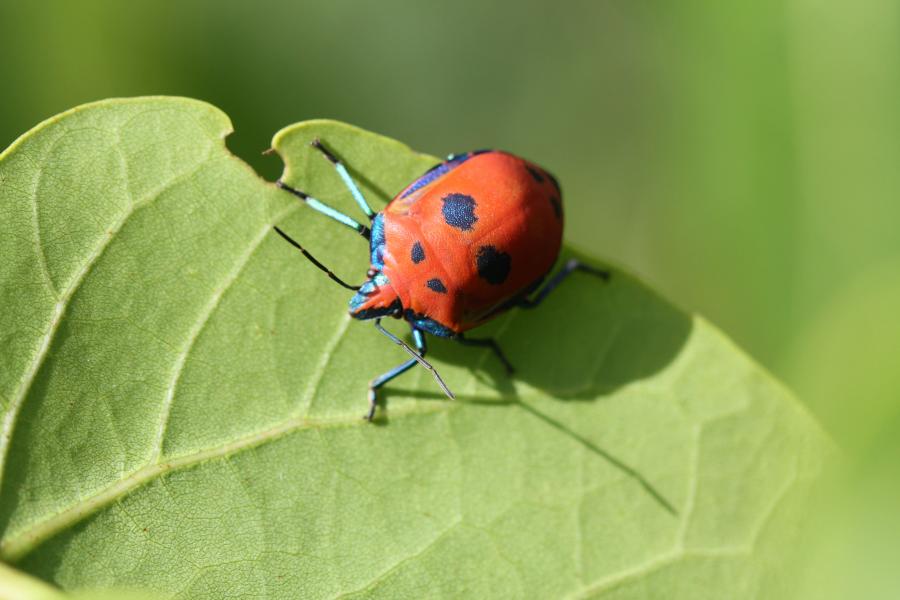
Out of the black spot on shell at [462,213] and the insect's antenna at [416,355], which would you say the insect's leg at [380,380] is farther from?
the black spot on shell at [462,213]

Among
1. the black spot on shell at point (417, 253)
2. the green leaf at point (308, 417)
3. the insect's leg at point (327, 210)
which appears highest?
the insect's leg at point (327, 210)

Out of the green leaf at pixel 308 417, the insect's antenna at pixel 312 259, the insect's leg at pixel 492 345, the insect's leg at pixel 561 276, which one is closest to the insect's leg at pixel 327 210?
the green leaf at pixel 308 417

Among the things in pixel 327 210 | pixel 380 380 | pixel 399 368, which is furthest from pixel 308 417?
pixel 327 210

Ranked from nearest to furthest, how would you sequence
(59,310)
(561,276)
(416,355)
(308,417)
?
1. (59,310)
2. (308,417)
3. (416,355)
4. (561,276)

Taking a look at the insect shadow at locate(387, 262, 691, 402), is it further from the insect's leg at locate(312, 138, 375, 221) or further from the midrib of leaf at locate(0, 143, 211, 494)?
the midrib of leaf at locate(0, 143, 211, 494)

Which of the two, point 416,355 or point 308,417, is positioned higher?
point 416,355

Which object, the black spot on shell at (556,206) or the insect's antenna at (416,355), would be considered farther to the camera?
the black spot on shell at (556,206)

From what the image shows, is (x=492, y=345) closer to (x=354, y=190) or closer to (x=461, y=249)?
(x=461, y=249)
